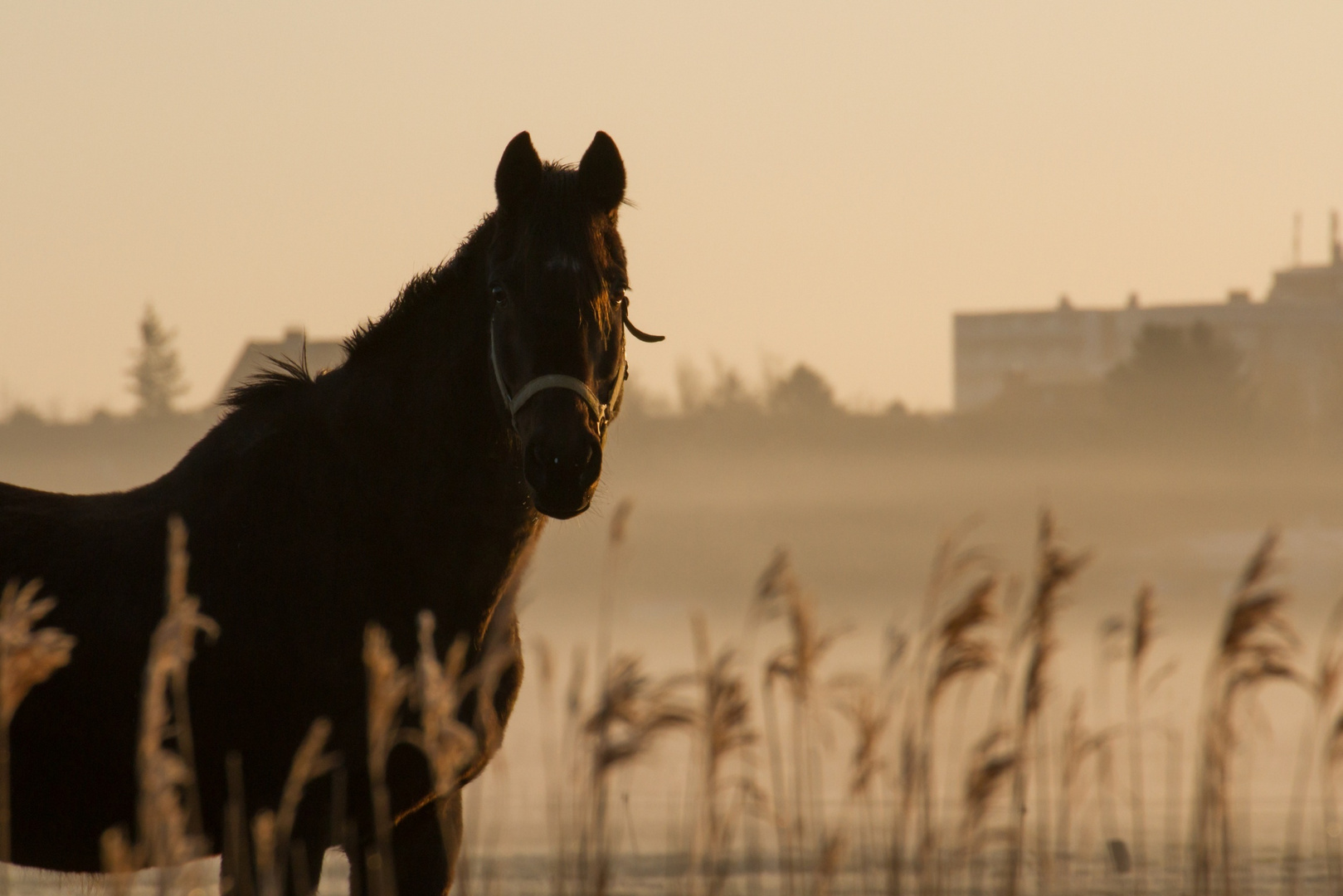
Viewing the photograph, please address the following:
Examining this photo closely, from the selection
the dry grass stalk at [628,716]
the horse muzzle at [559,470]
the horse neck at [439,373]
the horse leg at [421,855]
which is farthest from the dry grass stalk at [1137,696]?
the horse leg at [421,855]

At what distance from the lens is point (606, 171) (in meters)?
5.37

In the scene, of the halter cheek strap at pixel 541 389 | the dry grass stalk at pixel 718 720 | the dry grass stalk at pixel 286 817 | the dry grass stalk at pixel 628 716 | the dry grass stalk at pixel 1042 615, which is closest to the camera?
the dry grass stalk at pixel 286 817

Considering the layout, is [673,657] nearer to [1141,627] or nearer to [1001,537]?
[1001,537]

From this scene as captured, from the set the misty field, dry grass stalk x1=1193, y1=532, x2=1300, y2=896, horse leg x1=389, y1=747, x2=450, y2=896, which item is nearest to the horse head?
the misty field

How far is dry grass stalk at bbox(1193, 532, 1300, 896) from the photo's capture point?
4609 millimetres

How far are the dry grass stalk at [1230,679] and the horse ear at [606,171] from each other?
2.43 meters

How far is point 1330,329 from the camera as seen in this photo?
99.8m

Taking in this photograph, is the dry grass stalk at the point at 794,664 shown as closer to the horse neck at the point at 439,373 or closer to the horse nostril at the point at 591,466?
the horse nostril at the point at 591,466

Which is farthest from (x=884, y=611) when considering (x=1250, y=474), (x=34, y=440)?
(x=34, y=440)

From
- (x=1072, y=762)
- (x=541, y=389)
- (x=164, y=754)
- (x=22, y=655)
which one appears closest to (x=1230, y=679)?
(x=1072, y=762)

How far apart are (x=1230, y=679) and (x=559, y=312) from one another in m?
2.42

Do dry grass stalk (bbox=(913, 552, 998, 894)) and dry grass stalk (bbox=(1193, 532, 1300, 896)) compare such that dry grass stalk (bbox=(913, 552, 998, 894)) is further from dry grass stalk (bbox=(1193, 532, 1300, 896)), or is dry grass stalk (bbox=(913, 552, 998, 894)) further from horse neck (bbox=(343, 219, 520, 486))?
horse neck (bbox=(343, 219, 520, 486))

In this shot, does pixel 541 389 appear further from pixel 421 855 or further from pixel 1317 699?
pixel 1317 699

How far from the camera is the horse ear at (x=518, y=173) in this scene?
5.19 m
